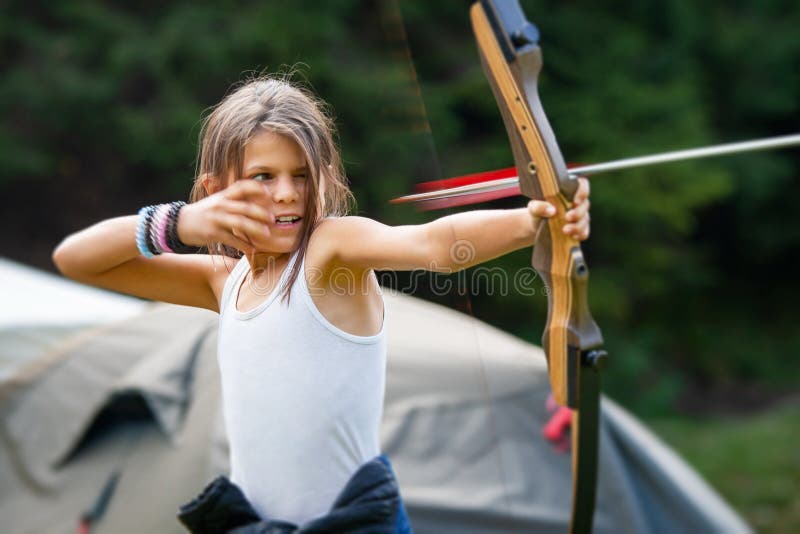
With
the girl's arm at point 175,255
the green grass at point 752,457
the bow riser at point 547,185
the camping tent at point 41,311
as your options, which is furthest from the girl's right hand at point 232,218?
the green grass at point 752,457

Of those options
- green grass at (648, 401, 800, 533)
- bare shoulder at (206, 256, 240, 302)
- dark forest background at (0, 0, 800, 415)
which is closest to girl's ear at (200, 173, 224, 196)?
bare shoulder at (206, 256, 240, 302)

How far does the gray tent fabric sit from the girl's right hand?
75 cm

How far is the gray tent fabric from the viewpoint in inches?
68.4

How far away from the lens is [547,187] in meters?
0.81

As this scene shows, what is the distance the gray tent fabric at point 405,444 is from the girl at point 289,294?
622 millimetres

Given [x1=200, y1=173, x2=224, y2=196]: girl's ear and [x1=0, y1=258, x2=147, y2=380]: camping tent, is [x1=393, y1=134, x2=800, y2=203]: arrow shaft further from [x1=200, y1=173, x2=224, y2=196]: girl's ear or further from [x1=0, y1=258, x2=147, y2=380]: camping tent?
[x1=0, y1=258, x2=147, y2=380]: camping tent

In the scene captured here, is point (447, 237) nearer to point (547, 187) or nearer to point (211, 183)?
point (547, 187)

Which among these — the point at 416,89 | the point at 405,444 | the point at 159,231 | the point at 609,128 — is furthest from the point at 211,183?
the point at 609,128

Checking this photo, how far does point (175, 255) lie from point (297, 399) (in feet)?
0.89

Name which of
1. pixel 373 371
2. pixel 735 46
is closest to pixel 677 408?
pixel 735 46

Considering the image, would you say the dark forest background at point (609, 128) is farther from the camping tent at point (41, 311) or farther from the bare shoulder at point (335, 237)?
the camping tent at point (41, 311)

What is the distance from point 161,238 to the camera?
0.96 metres

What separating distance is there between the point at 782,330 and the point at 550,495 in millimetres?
4025

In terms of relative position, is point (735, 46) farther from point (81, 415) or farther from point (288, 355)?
point (288, 355)
